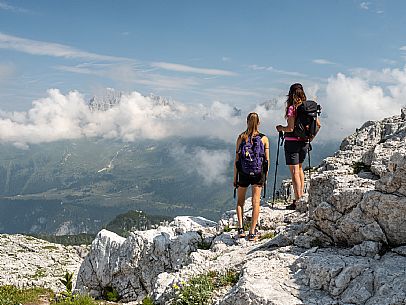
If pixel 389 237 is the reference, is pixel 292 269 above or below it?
below

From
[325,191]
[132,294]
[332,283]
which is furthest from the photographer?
[132,294]

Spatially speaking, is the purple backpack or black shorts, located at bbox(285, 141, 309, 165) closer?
the purple backpack

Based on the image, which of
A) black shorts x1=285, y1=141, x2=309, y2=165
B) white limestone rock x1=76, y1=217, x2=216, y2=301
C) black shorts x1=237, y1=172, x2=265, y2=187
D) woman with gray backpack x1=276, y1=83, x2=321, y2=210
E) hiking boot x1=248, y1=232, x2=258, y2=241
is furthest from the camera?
white limestone rock x1=76, y1=217, x2=216, y2=301

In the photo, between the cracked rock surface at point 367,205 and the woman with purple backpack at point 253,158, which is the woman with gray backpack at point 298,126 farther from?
the cracked rock surface at point 367,205

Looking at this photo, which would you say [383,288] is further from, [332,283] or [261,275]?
[261,275]

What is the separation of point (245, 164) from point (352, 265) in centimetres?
577

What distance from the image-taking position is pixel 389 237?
9789 mm

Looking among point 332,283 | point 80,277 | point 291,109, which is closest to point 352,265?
point 332,283

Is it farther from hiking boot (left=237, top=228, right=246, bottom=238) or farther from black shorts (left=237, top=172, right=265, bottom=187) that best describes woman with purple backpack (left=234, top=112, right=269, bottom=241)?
hiking boot (left=237, top=228, right=246, bottom=238)

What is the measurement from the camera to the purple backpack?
13.8 metres

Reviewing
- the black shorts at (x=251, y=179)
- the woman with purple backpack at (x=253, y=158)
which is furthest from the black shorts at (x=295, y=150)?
the black shorts at (x=251, y=179)

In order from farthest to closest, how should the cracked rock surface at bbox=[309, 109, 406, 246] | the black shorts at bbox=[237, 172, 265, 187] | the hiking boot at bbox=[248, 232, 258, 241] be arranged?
the hiking boot at bbox=[248, 232, 258, 241] < the black shorts at bbox=[237, 172, 265, 187] < the cracked rock surface at bbox=[309, 109, 406, 246]

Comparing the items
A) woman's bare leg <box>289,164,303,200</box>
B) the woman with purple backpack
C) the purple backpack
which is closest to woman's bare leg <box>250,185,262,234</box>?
the woman with purple backpack

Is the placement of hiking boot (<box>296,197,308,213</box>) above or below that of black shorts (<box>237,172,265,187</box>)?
below
